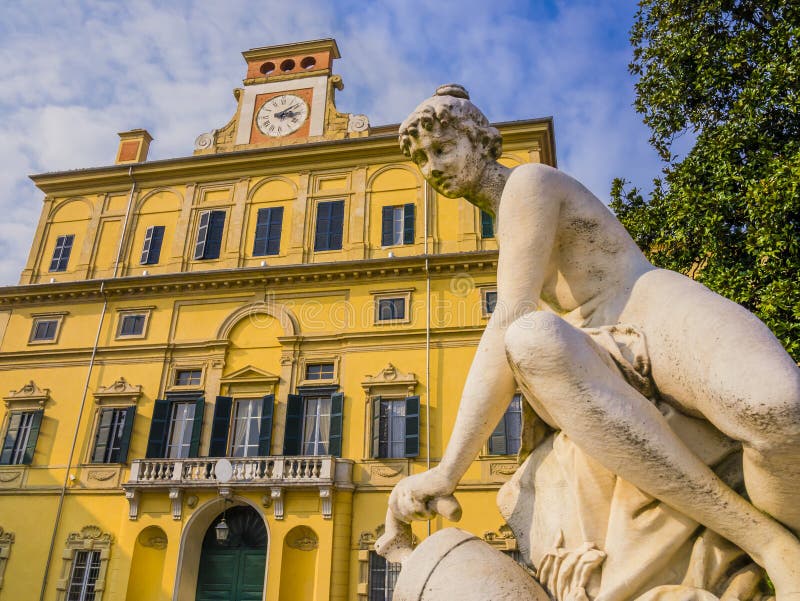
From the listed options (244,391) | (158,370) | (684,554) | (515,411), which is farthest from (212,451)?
(684,554)

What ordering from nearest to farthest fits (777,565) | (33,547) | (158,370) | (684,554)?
(777,565), (684,554), (33,547), (158,370)

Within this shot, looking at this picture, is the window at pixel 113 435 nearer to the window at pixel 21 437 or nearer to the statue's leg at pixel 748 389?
the window at pixel 21 437

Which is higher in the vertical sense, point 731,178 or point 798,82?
point 798,82

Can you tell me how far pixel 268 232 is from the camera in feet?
69.1

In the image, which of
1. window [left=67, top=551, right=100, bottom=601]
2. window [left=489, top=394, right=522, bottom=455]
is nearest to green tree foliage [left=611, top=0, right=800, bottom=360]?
window [left=489, top=394, right=522, bottom=455]

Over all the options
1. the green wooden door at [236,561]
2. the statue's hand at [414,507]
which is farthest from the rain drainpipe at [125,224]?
the statue's hand at [414,507]

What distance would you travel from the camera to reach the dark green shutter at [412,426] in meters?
17.1

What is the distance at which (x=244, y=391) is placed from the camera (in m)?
18.9

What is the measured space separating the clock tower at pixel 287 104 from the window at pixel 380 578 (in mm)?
12646

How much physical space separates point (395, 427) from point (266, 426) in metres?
3.33

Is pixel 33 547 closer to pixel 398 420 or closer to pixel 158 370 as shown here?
pixel 158 370

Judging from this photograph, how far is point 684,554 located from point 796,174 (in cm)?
711

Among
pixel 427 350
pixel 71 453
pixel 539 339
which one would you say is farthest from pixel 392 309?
pixel 539 339

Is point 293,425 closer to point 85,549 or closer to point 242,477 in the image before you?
point 242,477
